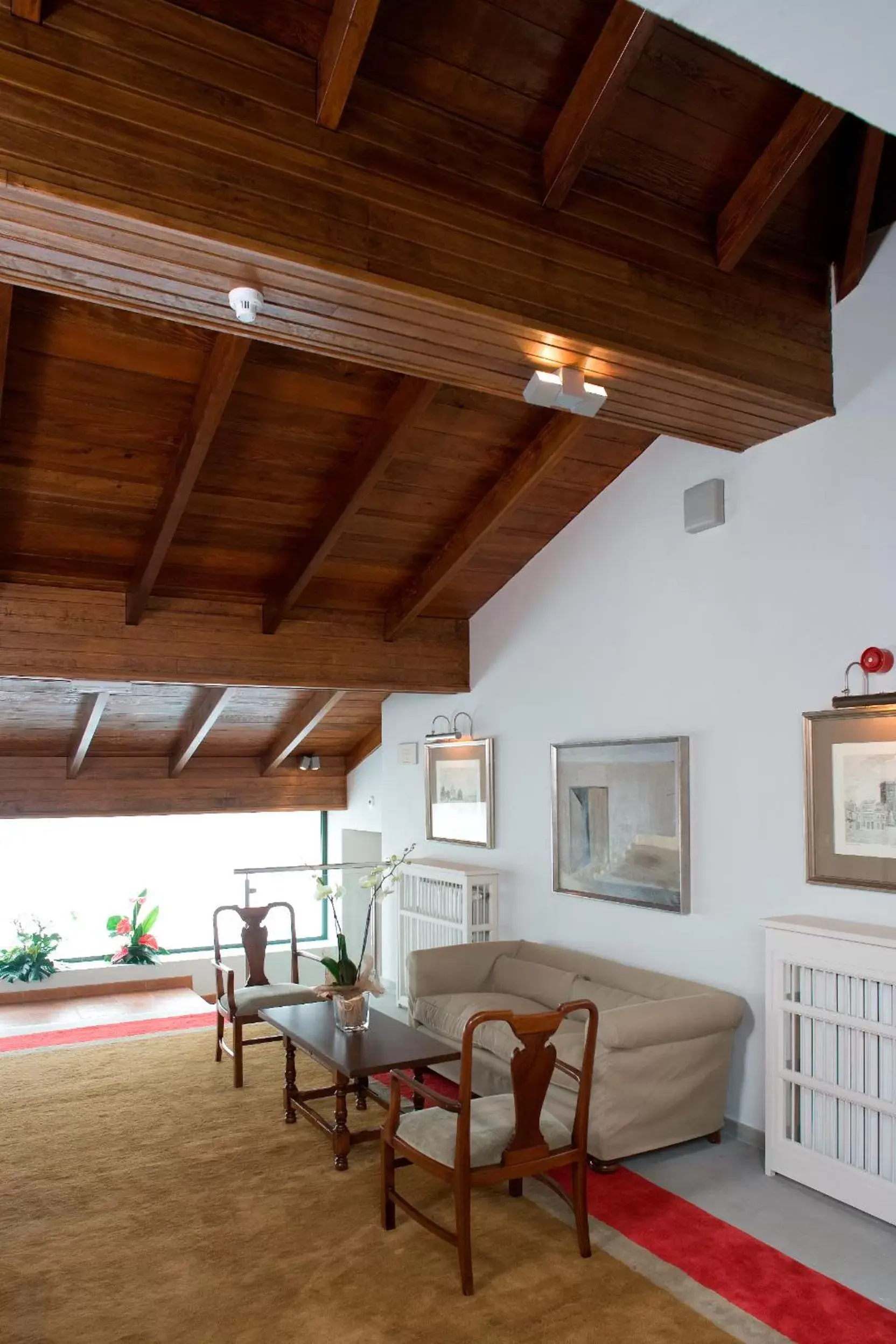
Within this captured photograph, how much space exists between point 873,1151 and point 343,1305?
6.10 feet

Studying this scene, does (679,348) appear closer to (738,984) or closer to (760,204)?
(760,204)

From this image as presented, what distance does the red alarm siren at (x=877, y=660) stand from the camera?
358 centimetres

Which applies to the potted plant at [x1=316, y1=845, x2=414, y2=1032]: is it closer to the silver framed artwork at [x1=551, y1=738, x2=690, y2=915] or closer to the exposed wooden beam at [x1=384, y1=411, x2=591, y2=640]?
the silver framed artwork at [x1=551, y1=738, x2=690, y2=915]

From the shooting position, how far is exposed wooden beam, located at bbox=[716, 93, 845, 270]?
9.98ft

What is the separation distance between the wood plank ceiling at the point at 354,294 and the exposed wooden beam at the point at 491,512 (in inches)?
0.9

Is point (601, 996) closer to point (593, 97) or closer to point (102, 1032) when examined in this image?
point (102, 1032)

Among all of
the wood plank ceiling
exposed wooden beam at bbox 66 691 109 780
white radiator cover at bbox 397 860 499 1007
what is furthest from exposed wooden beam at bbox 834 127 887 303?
exposed wooden beam at bbox 66 691 109 780

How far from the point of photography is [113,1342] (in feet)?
8.81

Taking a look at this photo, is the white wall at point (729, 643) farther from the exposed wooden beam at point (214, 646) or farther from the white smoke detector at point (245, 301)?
the white smoke detector at point (245, 301)

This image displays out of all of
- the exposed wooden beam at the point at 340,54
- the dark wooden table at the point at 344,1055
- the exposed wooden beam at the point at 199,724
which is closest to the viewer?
the exposed wooden beam at the point at 340,54

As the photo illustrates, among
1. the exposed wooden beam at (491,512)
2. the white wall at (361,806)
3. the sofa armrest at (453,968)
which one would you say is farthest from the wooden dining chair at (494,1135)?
the white wall at (361,806)

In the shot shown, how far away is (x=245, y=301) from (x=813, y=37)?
1945 millimetres

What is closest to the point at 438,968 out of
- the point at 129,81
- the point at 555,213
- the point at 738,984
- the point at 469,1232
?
the point at 738,984

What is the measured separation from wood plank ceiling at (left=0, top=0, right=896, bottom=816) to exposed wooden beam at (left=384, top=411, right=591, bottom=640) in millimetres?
23
